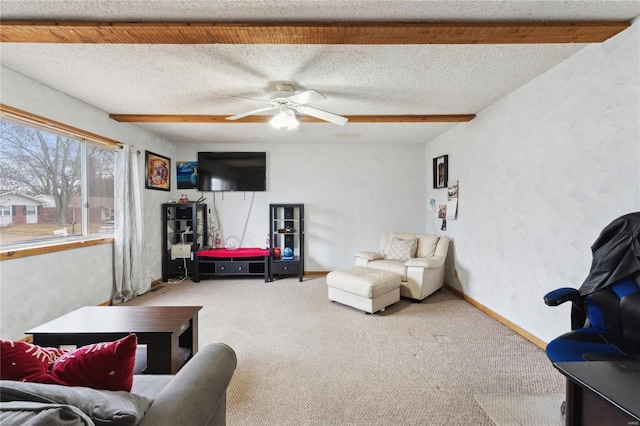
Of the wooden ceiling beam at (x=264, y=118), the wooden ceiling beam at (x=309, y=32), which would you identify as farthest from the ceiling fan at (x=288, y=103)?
the wooden ceiling beam at (x=264, y=118)

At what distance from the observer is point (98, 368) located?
89 centimetres

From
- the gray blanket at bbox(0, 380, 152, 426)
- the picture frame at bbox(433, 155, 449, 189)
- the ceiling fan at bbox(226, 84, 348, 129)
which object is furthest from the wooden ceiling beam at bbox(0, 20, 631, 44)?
the picture frame at bbox(433, 155, 449, 189)

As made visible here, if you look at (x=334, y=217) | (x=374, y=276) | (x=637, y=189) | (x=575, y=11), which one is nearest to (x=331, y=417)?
(x=374, y=276)

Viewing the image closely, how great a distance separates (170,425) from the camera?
78 centimetres

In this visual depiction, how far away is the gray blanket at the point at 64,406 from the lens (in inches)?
23.0

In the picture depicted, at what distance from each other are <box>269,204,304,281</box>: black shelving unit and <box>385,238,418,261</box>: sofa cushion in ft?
4.78

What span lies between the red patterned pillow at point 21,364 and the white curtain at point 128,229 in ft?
10.5

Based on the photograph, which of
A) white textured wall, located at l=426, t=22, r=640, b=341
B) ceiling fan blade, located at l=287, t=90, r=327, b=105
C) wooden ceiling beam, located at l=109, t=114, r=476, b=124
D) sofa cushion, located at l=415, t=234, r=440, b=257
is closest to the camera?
white textured wall, located at l=426, t=22, r=640, b=341

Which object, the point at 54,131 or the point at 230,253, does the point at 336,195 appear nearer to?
the point at 230,253

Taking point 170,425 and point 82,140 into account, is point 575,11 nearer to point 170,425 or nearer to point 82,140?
point 170,425

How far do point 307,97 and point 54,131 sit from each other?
262 cm

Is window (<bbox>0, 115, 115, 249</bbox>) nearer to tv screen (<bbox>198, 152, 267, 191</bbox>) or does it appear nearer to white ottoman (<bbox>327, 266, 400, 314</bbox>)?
tv screen (<bbox>198, 152, 267, 191</bbox>)

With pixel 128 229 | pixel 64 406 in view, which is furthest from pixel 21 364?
pixel 128 229

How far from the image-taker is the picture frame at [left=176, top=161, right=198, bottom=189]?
5.11 m
